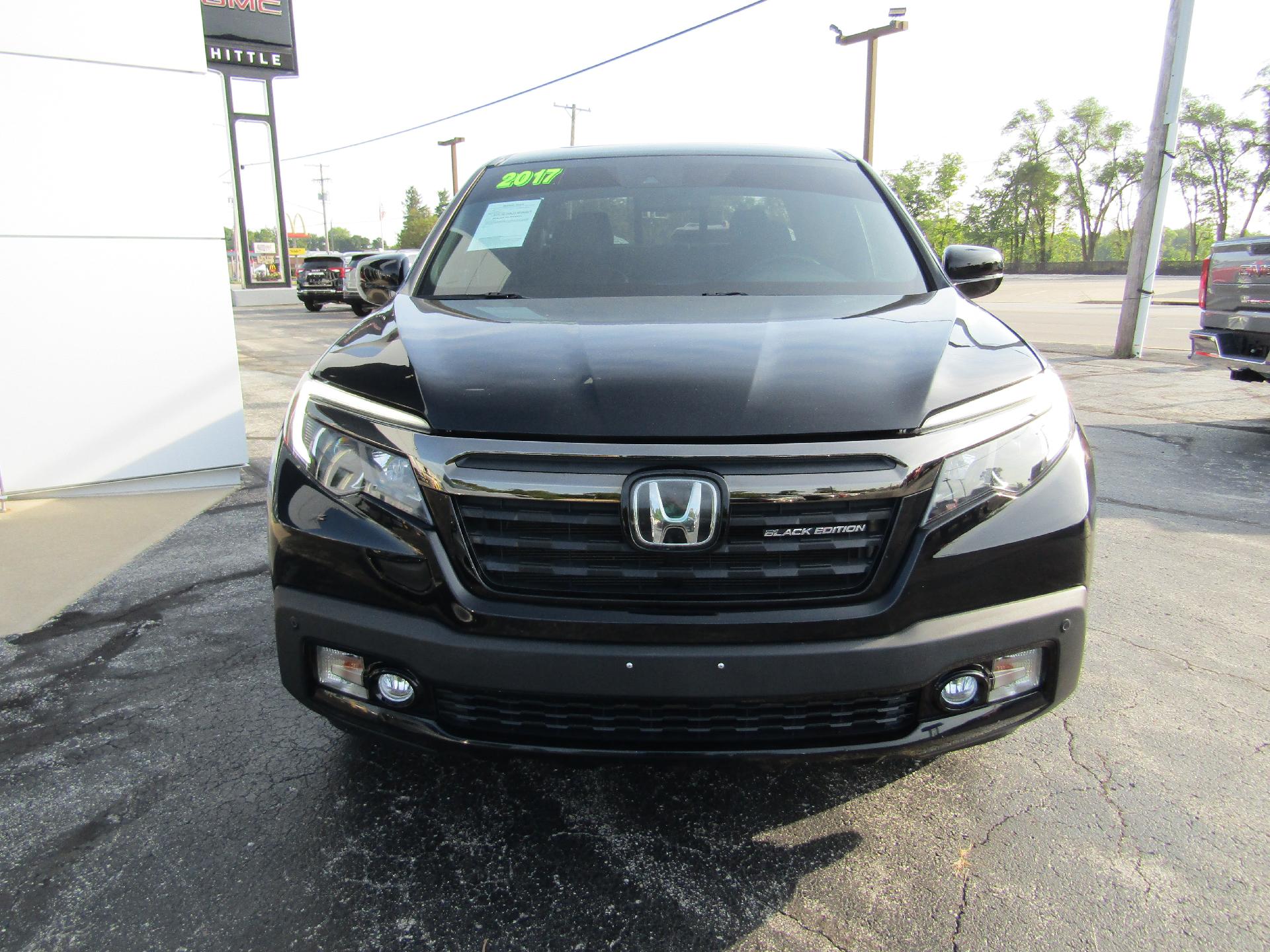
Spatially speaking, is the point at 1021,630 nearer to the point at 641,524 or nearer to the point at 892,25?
the point at 641,524

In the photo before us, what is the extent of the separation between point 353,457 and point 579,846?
1.01 m

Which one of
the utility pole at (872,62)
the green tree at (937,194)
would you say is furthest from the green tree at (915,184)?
the utility pole at (872,62)

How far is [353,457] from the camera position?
1.84m

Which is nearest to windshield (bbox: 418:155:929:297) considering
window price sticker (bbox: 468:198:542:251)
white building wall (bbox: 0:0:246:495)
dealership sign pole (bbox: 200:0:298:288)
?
window price sticker (bbox: 468:198:542:251)

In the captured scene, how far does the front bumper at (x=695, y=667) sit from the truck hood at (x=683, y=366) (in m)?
0.40

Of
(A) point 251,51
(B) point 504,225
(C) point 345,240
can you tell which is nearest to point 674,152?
(B) point 504,225

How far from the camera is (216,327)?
17.3ft

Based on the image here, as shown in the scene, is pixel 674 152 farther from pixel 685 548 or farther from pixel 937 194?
pixel 937 194

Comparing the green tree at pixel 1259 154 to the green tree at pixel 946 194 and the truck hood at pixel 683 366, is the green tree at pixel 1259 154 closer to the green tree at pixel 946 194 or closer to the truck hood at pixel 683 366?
the green tree at pixel 946 194

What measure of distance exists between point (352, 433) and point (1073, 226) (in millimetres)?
88953

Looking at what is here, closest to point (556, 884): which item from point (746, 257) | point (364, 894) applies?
point (364, 894)

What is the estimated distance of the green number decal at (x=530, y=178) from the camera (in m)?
3.16

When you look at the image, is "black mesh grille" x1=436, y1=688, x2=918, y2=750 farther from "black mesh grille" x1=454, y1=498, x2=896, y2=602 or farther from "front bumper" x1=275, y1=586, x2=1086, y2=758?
"black mesh grille" x1=454, y1=498, x2=896, y2=602

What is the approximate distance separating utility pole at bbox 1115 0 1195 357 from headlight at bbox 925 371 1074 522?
11.1 metres
